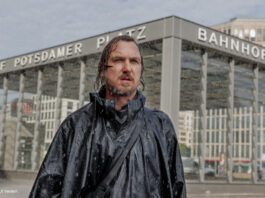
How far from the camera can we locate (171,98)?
1495 cm

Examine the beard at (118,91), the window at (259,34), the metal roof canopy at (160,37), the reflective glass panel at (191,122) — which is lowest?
the beard at (118,91)

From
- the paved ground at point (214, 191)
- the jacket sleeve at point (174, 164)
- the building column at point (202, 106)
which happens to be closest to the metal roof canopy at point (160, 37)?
the building column at point (202, 106)

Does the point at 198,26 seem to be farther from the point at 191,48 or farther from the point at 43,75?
the point at 43,75

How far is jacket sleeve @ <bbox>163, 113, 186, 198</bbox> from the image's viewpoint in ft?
6.54

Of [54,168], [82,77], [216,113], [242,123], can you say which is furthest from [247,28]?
[54,168]

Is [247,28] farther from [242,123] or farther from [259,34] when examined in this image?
[242,123]

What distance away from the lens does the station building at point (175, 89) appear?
15.6 meters

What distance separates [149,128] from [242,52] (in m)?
16.6

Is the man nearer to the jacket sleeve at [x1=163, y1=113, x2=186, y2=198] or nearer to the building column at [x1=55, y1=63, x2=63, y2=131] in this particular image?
the jacket sleeve at [x1=163, y1=113, x2=186, y2=198]

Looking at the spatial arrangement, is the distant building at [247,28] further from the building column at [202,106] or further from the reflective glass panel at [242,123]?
the building column at [202,106]

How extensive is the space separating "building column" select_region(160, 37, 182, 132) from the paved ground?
9.22 ft

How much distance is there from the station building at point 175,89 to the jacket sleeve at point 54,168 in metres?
13.1

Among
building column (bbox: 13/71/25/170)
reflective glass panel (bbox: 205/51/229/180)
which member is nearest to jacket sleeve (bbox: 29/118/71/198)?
reflective glass panel (bbox: 205/51/229/180)

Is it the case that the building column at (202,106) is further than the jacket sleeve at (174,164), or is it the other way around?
the building column at (202,106)
